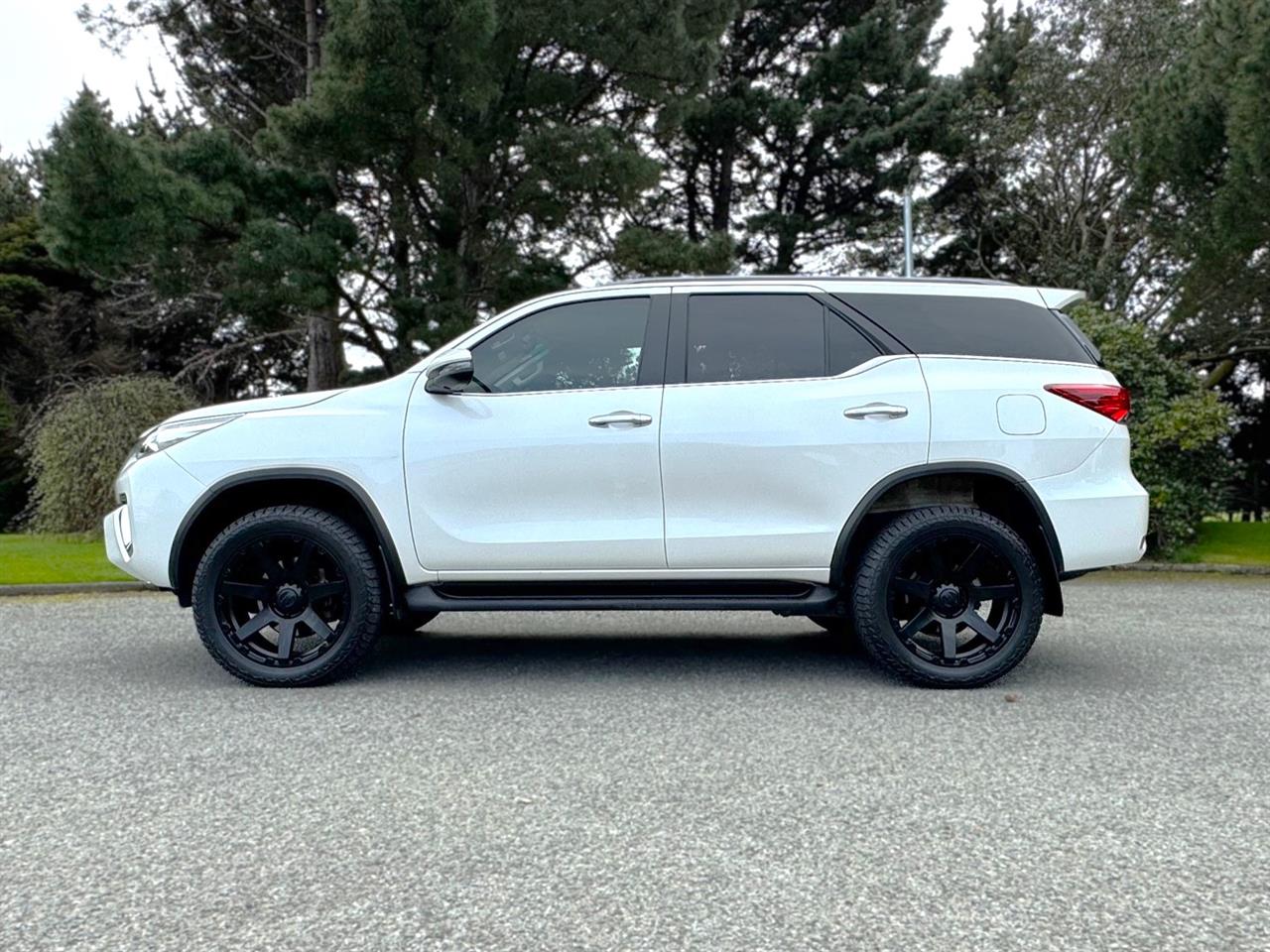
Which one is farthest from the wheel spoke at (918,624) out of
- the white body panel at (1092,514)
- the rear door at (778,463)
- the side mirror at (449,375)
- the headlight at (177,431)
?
the headlight at (177,431)

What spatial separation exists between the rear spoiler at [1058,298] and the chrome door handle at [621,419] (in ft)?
6.63

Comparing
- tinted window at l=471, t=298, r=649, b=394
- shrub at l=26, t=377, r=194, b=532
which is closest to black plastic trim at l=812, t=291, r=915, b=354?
tinted window at l=471, t=298, r=649, b=394

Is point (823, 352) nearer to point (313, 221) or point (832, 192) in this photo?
point (313, 221)

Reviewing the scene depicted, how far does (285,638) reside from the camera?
4977 mm

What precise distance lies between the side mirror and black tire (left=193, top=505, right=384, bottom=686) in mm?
788

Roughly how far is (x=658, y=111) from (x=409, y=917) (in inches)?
611

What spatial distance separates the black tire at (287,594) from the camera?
192 inches

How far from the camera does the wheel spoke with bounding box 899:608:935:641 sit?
193 inches

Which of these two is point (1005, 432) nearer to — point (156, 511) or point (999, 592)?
point (999, 592)

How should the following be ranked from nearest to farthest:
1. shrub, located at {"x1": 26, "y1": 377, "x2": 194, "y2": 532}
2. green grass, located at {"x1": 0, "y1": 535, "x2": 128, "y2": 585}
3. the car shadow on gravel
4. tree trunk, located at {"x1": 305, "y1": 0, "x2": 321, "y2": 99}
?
the car shadow on gravel, green grass, located at {"x1": 0, "y1": 535, "x2": 128, "y2": 585}, shrub, located at {"x1": 26, "y1": 377, "x2": 194, "y2": 532}, tree trunk, located at {"x1": 305, "y1": 0, "x2": 321, "y2": 99}

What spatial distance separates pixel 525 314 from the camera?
5.21m

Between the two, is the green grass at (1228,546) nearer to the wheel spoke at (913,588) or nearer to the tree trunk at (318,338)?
the wheel spoke at (913,588)

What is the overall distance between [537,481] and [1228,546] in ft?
33.8

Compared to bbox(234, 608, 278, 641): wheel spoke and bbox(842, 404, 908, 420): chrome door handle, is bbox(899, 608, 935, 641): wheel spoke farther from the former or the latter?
bbox(234, 608, 278, 641): wheel spoke
